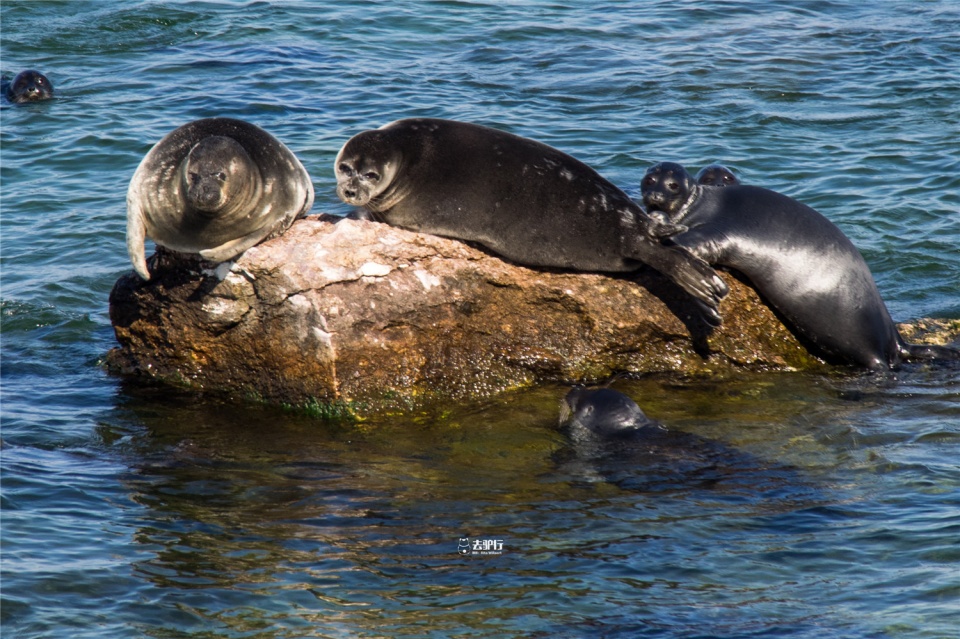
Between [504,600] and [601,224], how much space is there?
2728 mm

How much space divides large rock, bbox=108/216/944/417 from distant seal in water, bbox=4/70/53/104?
717cm

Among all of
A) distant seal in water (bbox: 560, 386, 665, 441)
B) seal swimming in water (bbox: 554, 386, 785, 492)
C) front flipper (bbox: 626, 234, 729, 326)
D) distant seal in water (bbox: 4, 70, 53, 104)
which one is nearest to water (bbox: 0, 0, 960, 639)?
seal swimming in water (bbox: 554, 386, 785, 492)

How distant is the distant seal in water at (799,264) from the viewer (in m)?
7.21

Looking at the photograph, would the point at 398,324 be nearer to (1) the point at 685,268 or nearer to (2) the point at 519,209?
(2) the point at 519,209

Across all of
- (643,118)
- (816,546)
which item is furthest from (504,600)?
(643,118)

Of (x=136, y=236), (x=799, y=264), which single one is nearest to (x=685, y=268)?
(x=799, y=264)

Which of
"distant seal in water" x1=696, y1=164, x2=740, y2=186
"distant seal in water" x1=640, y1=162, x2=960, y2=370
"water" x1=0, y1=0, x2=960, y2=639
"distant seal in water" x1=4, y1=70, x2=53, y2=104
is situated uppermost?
"distant seal in water" x1=4, y1=70, x2=53, y2=104

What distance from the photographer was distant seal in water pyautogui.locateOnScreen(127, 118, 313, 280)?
669 centimetres

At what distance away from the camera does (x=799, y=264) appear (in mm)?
7230

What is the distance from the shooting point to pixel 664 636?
455 cm

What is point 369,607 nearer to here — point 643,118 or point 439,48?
point 643,118

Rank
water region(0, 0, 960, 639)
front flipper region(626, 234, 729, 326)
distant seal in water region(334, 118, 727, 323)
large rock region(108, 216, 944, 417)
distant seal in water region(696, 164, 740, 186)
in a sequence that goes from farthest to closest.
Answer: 1. distant seal in water region(696, 164, 740, 186)
2. distant seal in water region(334, 118, 727, 323)
3. front flipper region(626, 234, 729, 326)
4. large rock region(108, 216, 944, 417)
5. water region(0, 0, 960, 639)

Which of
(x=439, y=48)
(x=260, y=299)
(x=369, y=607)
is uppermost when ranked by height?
(x=439, y=48)

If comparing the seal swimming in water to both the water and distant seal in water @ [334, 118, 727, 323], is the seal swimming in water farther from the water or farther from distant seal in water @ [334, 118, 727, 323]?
distant seal in water @ [334, 118, 727, 323]
